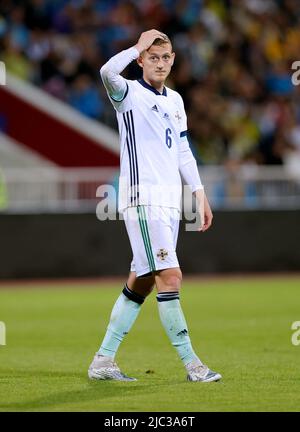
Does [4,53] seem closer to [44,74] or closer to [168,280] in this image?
[44,74]

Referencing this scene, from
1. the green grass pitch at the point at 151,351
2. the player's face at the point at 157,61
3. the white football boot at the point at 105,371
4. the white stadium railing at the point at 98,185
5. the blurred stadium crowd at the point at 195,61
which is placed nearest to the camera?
the green grass pitch at the point at 151,351

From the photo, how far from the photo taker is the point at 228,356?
32.7 feet

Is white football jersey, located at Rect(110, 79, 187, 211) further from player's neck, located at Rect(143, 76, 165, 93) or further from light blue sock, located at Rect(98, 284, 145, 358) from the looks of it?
light blue sock, located at Rect(98, 284, 145, 358)

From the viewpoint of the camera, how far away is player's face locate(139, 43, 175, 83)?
8180mm

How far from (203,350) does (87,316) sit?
3.89 m

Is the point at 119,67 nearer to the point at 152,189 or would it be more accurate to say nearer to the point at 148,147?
the point at 148,147

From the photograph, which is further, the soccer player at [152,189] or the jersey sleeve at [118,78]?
the soccer player at [152,189]

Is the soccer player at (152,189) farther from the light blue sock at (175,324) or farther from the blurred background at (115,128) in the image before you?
the blurred background at (115,128)

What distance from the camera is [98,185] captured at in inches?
771

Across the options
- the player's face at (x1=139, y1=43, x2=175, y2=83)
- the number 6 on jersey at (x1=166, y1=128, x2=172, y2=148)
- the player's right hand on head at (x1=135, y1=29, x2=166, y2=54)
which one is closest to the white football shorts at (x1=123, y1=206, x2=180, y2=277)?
the number 6 on jersey at (x1=166, y1=128, x2=172, y2=148)

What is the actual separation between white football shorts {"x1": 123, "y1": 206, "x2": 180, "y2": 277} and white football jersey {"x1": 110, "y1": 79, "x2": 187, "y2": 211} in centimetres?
7

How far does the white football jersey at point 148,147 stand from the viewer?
8188mm

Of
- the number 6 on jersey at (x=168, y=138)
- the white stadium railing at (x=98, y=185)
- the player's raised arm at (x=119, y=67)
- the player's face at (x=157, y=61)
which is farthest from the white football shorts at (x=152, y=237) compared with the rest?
the white stadium railing at (x=98, y=185)
